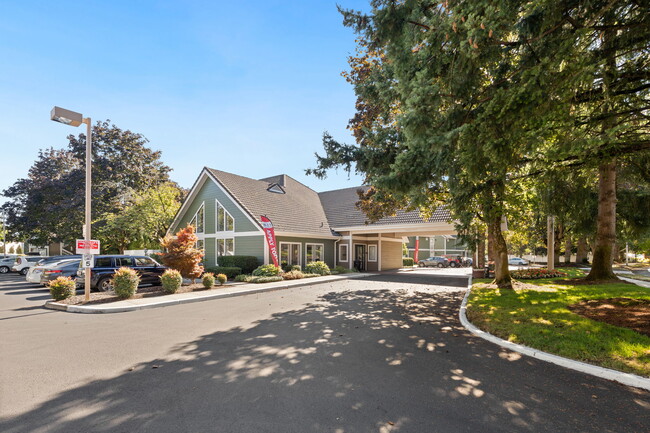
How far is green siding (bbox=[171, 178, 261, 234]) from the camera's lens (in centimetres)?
2182

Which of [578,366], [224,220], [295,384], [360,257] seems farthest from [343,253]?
[295,384]

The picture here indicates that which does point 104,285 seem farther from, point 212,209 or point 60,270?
point 212,209

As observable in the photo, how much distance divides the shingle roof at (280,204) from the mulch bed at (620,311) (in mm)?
16421

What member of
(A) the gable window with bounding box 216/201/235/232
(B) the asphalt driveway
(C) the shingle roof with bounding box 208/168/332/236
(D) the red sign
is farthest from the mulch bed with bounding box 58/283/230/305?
(A) the gable window with bounding box 216/201/235/232

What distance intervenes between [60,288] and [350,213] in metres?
20.2

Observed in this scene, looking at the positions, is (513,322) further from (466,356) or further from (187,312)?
(187,312)

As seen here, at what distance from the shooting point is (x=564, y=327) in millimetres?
6715

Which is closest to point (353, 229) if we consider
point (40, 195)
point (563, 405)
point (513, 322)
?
point (513, 322)

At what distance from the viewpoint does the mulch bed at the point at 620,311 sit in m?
6.64

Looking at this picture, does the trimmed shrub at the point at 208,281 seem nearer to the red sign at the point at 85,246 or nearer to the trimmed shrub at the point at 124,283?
the trimmed shrub at the point at 124,283

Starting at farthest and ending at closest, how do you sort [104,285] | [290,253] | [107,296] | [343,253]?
1. [343,253]
2. [290,253]
3. [104,285]
4. [107,296]

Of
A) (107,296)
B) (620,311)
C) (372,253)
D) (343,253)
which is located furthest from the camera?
(372,253)

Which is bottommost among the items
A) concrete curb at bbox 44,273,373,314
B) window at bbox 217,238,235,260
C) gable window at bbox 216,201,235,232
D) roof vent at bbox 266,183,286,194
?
concrete curb at bbox 44,273,373,314

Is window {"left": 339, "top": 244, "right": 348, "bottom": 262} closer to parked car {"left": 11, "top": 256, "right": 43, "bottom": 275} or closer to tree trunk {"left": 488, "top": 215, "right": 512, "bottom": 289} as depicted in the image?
tree trunk {"left": 488, "top": 215, "right": 512, "bottom": 289}
